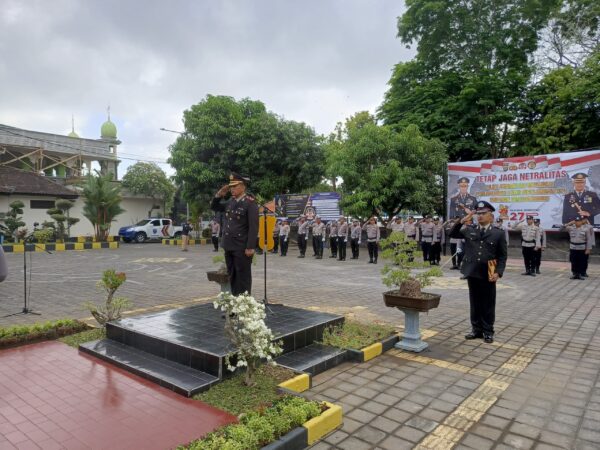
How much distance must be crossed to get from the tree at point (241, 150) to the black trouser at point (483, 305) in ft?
57.3

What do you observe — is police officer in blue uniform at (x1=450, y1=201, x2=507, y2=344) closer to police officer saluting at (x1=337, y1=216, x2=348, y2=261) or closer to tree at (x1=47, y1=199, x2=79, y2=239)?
police officer saluting at (x1=337, y1=216, x2=348, y2=261)

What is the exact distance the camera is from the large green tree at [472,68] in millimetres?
18719

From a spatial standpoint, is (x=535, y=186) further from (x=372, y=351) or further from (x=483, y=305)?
(x=372, y=351)

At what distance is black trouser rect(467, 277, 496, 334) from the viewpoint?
18.7ft

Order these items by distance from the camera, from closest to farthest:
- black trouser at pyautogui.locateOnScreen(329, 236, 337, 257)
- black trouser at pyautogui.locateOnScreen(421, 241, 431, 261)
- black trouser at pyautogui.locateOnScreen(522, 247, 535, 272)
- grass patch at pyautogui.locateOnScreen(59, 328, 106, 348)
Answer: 1. grass patch at pyautogui.locateOnScreen(59, 328, 106, 348)
2. black trouser at pyautogui.locateOnScreen(522, 247, 535, 272)
3. black trouser at pyautogui.locateOnScreen(421, 241, 431, 261)
4. black trouser at pyautogui.locateOnScreen(329, 236, 337, 257)

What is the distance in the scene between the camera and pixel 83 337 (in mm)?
5559

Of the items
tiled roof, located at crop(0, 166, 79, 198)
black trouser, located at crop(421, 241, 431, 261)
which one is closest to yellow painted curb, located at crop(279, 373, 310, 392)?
black trouser, located at crop(421, 241, 431, 261)

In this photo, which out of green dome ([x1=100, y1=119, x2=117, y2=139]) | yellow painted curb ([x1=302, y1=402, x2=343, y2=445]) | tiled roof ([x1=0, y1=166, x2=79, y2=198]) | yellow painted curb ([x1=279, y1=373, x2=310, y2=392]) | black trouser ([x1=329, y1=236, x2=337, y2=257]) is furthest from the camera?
green dome ([x1=100, y1=119, x2=117, y2=139])

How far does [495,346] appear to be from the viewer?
217 inches

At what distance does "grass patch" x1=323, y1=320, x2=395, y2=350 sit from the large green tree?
15043 mm

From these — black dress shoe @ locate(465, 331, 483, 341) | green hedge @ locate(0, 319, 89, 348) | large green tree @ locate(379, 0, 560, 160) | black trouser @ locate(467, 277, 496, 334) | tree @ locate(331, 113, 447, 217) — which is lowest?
black dress shoe @ locate(465, 331, 483, 341)

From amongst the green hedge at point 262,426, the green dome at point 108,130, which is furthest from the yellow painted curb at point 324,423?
the green dome at point 108,130

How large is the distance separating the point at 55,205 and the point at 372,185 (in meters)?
18.9

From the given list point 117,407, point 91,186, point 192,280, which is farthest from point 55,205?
point 117,407
